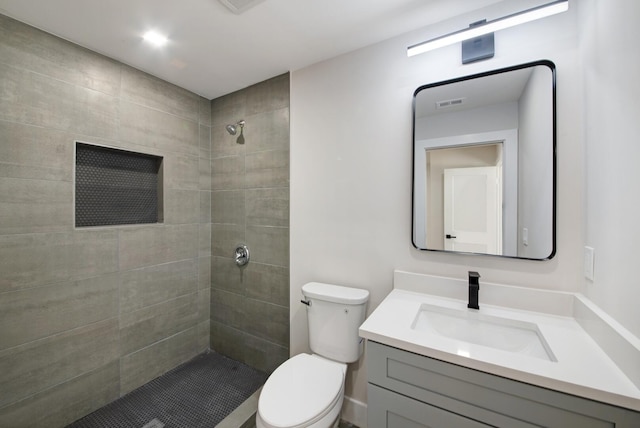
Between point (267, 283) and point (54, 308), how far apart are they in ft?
4.28

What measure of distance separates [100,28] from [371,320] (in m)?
2.20

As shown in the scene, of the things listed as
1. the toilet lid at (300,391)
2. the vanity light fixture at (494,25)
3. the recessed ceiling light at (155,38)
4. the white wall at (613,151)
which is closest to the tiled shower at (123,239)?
the recessed ceiling light at (155,38)

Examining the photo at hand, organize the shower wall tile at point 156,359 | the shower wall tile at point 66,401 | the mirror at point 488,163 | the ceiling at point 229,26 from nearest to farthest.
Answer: the mirror at point 488,163 → the ceiling at point 229,26 → the shower wall tile at point 66,401 → the shower wall tile at point 156,359

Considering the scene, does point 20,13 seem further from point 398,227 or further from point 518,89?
point 518,89

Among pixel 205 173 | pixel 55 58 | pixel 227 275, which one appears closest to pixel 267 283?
pixel 227 275

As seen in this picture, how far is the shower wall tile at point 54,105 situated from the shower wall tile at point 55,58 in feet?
0.14

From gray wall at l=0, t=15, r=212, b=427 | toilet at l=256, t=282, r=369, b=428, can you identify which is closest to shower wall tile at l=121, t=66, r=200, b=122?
gray wall at l=0, t=15, r=212, b=427

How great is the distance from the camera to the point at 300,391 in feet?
4.26

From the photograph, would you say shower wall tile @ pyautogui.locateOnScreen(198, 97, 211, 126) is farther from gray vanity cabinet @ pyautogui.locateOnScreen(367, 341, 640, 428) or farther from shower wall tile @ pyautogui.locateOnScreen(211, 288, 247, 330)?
gray vanity cabinet @ pyautogui.locateOnScreen(367, 341, 640, 428)

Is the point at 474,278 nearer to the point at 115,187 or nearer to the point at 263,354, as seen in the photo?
the point at 263,354

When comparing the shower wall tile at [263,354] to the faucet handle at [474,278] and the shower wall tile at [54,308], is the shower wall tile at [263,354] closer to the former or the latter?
the shower wall tile at [54,308]

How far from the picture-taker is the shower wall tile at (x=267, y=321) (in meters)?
2.05

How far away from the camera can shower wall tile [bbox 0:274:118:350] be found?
143 centimetres

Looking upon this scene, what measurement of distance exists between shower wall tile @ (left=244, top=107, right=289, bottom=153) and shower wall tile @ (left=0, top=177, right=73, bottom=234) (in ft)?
4.07
